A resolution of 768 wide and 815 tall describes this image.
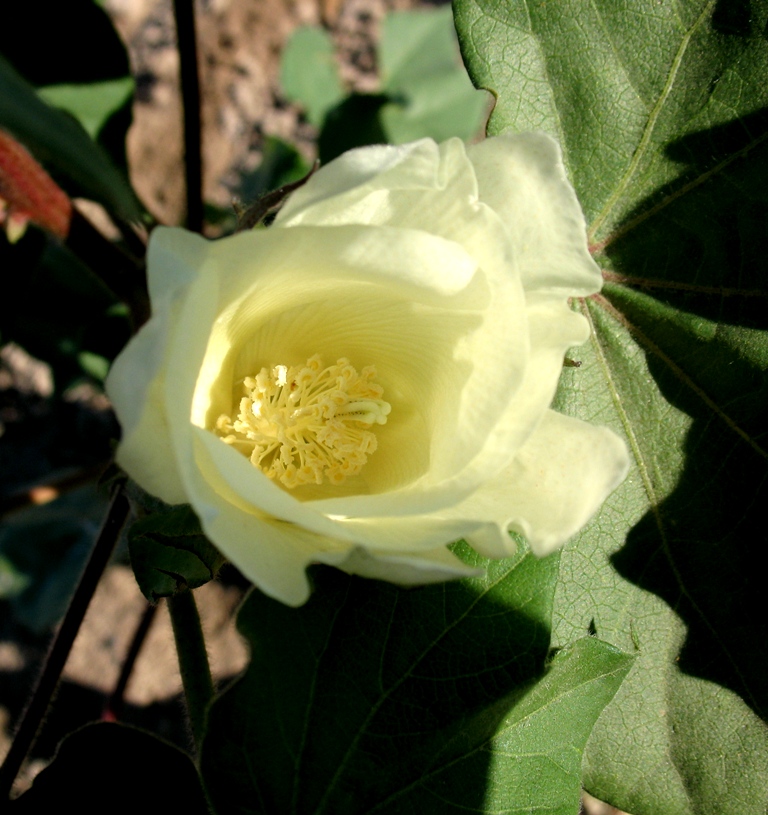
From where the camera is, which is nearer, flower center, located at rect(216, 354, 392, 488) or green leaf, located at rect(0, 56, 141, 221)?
green leaf, located at rect(0, 56, 141, 221)

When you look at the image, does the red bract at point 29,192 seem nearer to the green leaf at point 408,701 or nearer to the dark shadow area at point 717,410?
the green leaf at point 408,701

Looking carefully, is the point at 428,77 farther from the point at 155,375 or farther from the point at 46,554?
the point at 155,375

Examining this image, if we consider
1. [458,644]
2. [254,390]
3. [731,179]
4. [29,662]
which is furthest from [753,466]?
[29,662]

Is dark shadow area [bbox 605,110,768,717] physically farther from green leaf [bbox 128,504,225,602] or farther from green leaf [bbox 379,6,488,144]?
green leaf [bbox 379,6,488,144]

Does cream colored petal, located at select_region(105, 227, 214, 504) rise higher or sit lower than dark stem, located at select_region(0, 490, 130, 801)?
higher

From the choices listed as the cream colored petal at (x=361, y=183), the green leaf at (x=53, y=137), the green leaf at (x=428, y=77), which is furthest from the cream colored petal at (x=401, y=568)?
the green leaf at (x=428, y=77)

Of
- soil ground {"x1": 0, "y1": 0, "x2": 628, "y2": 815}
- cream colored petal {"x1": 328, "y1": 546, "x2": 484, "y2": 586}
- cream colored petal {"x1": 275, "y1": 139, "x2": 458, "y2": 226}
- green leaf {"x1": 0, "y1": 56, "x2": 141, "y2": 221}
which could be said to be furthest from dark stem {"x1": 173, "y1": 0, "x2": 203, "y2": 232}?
cream colored petal {"x1": 328, "y1": 546, "x2": 484, "y2": 586}

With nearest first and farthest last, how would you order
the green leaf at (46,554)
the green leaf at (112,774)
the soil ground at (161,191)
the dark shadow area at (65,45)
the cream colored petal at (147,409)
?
1. the cream colored petal at (147,409)
2. the green leaf at (112,774)
3. the dark shadow area at (65,45)
4. the green leaf at (46,554)
5. the soil ground at (161,191)
